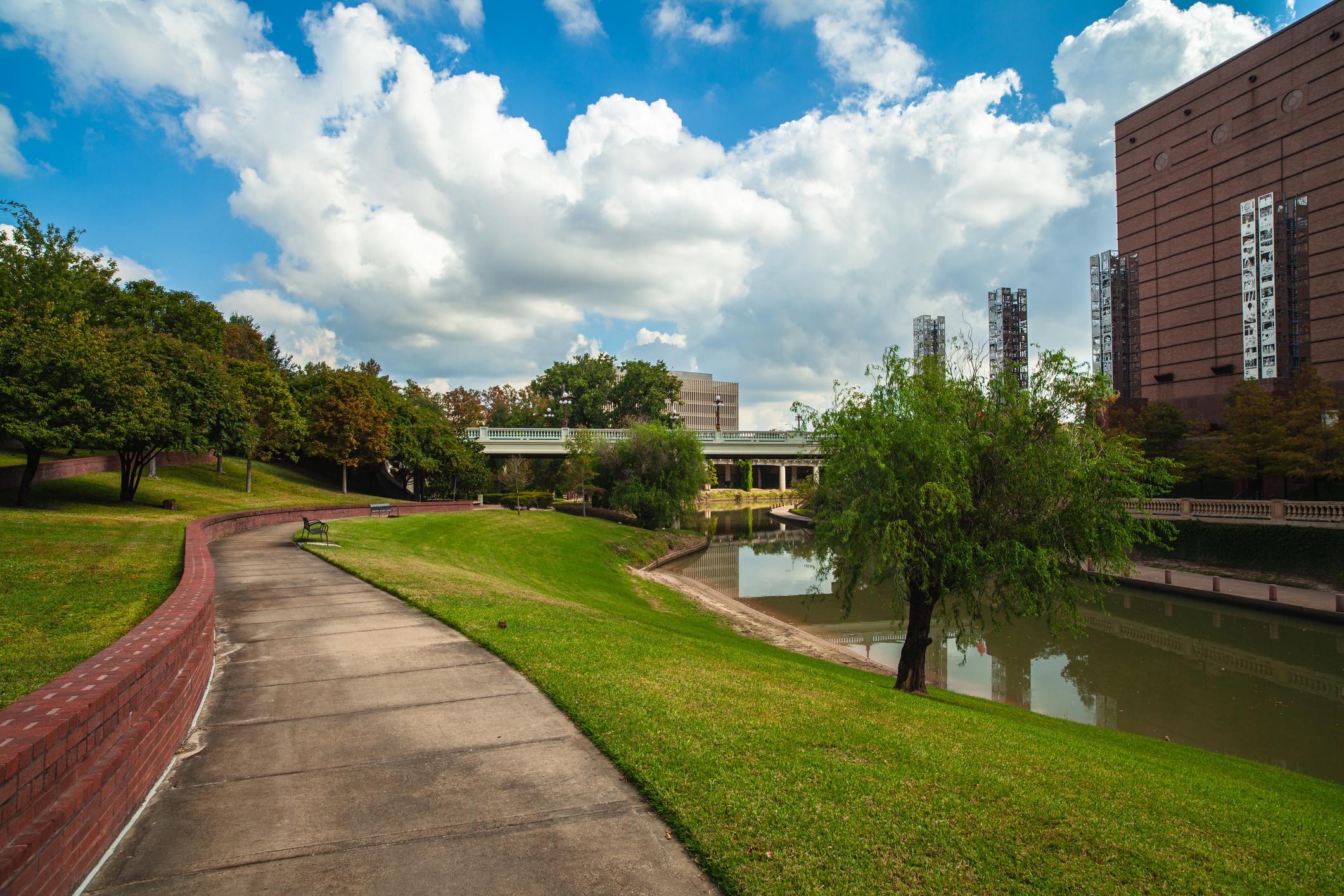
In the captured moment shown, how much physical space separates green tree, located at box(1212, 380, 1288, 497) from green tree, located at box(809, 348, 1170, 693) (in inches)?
1079

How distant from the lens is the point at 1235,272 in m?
53.4

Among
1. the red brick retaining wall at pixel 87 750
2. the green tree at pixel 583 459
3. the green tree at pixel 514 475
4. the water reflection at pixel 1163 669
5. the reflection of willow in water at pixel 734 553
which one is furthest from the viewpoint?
the green tree at pixel 514 475

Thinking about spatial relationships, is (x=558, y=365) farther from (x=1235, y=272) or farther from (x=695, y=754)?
(x=695, y=754)

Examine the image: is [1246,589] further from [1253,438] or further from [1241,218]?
[1241,218]

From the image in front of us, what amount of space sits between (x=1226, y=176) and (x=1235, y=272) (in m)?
7.74

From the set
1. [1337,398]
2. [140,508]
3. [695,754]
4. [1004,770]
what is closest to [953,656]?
[1004,770]

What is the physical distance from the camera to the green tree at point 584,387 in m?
93.9

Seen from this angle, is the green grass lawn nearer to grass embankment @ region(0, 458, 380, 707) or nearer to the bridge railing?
grass embankment @ region(0, 458, 380, 707)

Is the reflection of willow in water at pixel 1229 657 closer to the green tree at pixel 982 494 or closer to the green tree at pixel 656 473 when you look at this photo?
the green tree at pixel 982 494

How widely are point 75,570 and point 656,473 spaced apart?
4258 cm

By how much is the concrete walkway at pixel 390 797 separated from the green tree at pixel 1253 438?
139 ft

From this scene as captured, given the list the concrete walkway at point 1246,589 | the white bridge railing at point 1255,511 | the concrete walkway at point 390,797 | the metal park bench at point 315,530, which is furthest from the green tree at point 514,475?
the concrete walkway at point 390,797

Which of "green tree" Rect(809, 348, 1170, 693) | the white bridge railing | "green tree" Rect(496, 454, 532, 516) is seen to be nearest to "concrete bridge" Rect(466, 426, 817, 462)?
"green tree" Rect(496, 454, 532, 516)

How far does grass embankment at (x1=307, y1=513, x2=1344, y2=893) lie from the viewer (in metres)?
4.97
